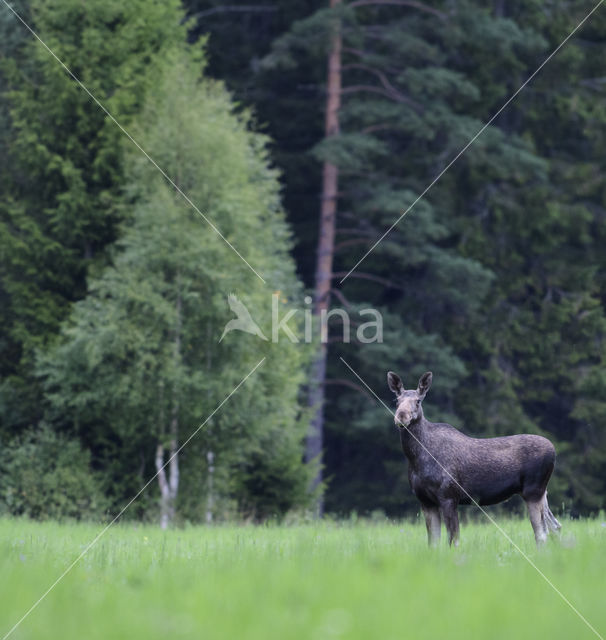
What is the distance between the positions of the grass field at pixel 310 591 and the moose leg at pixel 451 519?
0.16 metres

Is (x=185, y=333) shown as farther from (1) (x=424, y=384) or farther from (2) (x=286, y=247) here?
(1) (x=424, y=384)

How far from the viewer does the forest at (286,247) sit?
20562mm

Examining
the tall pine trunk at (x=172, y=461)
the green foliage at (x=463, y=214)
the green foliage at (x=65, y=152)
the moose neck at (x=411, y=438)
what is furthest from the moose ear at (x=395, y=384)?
the green foliage at (x=463, y=214)

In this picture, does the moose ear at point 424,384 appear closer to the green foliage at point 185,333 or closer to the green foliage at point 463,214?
the green foliage at point 185,333

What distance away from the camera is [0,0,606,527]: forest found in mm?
A: 20562

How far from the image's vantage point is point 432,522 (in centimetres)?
906

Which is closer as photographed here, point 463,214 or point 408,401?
point 408,401

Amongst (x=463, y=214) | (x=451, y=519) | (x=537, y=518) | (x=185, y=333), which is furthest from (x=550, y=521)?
(x=463, y=214)

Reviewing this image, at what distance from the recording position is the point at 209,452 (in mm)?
21188

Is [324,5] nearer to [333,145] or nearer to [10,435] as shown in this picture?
[333,145]

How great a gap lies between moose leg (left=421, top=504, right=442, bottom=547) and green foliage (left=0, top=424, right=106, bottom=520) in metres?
12.6

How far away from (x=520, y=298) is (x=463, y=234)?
3.25 m

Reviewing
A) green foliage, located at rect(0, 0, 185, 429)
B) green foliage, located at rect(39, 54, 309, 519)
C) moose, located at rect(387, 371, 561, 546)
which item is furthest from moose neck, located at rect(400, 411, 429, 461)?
green foliage, located at rect(0, 0, 185, 429)

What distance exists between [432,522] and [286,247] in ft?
49.3
